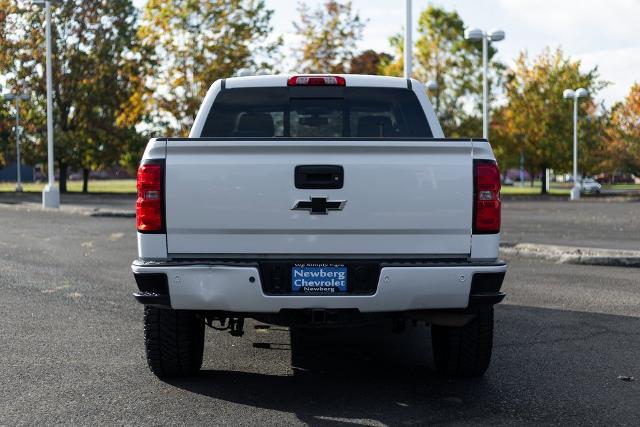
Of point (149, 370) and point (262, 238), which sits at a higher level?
point (262, 238)

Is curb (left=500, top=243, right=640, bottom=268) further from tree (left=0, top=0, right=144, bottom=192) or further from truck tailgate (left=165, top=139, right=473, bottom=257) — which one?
tree (left=0, top=0, right=144, bottom=192)

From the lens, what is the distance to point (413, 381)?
543cm

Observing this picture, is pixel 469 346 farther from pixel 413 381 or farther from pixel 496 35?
pixel 496 35

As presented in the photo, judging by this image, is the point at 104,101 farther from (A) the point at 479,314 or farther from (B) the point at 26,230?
(A) the point at 479,314

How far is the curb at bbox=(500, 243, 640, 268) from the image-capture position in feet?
39.8

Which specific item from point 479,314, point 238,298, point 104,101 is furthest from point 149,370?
point 104,101

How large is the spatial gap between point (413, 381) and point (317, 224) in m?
1.41

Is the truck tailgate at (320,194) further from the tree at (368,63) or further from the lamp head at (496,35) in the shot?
the tree at (368,63)

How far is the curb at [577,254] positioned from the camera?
39.8 feet

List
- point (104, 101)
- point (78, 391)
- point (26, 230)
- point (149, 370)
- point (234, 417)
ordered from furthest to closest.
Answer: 1. point (104, 101)
2. point (26, 230)
3. point (149, 370)
4. point (78, 391)
5. point (234, 417)

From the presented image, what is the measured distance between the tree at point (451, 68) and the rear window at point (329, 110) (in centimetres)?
4269

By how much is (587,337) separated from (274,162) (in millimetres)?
3596

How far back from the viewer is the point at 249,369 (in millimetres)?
5730

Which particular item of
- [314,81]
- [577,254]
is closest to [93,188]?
[577,254]
